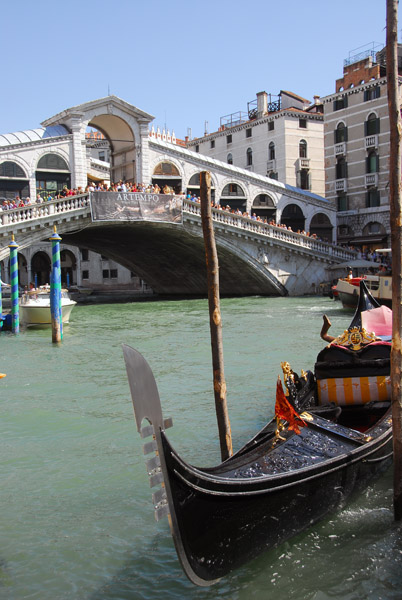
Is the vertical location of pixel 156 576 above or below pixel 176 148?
below

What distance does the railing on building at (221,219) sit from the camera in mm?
18078

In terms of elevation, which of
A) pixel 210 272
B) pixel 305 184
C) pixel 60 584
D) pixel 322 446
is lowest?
pixel 60 584

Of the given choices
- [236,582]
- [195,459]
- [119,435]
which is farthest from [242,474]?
[119,435]

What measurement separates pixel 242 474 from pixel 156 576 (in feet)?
2.45

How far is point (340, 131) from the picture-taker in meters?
26.2

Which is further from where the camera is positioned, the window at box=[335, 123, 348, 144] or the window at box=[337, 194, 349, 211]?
the window at box=[337, 194, 349, 211]

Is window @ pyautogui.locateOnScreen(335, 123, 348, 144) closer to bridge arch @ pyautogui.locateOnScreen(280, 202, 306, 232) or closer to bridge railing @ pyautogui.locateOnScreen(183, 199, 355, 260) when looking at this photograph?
bridge arch @ pyautogui.locateOnScreen(280, 202, 306, 232)

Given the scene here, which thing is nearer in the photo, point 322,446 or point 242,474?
point 242,474

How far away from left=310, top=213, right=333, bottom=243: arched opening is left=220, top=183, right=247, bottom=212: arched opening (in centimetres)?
319

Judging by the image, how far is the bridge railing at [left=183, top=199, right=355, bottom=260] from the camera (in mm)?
21656

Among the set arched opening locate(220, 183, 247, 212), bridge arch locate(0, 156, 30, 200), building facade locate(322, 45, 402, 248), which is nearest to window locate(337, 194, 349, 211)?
building facade locate(322, 45, 402, 248)

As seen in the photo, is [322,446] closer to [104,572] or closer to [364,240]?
[104,572]

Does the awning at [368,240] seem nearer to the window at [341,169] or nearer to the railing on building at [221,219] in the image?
the railing on building at [221,219]

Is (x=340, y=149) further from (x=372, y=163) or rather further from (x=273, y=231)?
(x=273, y=231)
